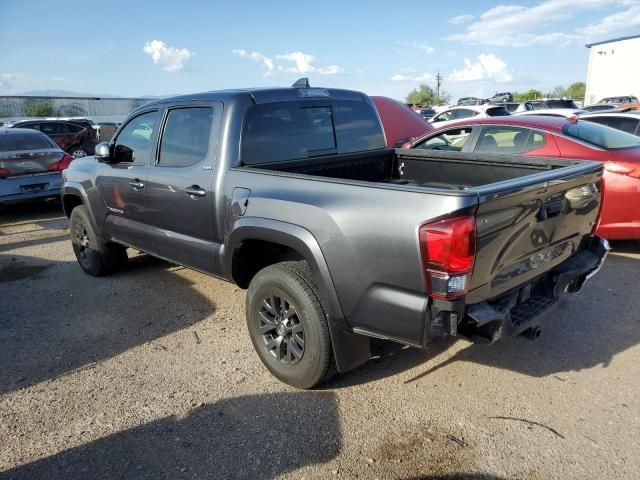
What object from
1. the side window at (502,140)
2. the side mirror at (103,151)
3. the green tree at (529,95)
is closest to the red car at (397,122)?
the side window at (502,140)

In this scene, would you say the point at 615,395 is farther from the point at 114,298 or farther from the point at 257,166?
the point at 114,298

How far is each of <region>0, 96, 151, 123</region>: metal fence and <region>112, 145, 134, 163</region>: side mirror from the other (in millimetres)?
33347

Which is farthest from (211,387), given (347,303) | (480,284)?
(480,284)

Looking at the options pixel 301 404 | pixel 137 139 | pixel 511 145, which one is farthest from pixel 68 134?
pixel 301 404

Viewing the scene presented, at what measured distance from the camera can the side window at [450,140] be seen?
664 cm

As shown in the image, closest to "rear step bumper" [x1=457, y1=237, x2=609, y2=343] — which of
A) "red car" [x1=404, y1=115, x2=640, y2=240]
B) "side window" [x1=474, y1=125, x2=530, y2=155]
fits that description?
"red car" [x1=404, y1=115, x2=640, y2=240]

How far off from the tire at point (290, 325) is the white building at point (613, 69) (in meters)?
44.7

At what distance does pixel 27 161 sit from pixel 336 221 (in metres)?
8.27

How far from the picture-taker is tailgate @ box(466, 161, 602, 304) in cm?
241

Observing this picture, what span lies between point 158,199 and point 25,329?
168 cm

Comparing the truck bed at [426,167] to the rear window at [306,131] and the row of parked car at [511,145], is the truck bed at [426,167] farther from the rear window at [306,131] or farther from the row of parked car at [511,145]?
the row of parked car at [511,145]

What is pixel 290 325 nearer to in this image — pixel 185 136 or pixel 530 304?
pixel 530 304

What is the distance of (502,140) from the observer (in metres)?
6.13

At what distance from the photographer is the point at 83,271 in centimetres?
585
